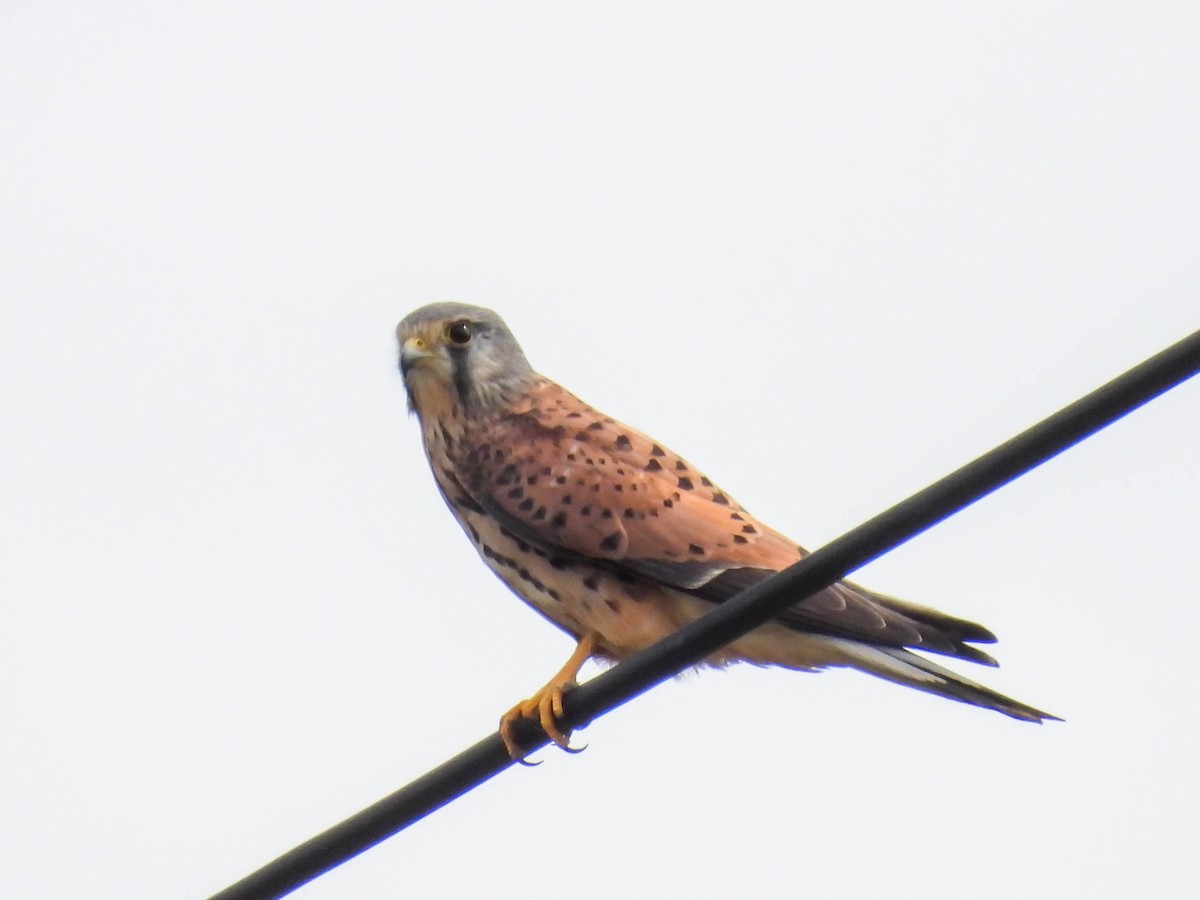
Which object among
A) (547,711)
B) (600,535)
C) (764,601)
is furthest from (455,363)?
(764,601)

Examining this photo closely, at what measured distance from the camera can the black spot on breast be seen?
484 centimetres

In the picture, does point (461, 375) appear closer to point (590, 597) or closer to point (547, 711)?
point (590, 597)

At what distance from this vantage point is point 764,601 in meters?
2.94

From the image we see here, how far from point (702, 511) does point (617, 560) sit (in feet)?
0.90

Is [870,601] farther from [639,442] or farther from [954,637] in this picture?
[639,442]

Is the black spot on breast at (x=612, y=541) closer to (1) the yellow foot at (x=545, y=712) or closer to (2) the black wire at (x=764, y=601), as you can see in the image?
(1) the yellow foot at (x=545, y=712)

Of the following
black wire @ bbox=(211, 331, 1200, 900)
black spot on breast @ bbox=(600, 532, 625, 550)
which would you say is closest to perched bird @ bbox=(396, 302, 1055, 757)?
black spot on breast @ bbox=(600, 532, 625, 550)

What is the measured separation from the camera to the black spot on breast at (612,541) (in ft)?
15.9

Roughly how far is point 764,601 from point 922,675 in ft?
4.99

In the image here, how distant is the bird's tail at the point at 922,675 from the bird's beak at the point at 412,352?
1.67 meters

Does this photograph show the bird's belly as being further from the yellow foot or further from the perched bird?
the yellow foot

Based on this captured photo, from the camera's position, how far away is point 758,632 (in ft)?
15.1

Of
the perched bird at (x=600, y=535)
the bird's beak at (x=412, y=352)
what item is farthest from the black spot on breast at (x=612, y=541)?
the bird's beak at (x=412, y=352)

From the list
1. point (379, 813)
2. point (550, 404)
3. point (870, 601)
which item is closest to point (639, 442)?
point (550, 404)
